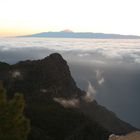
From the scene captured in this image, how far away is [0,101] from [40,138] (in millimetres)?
93286

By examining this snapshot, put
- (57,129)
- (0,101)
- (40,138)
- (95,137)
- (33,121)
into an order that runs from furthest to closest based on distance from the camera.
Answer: (33,121)
(57,129)
(95,137)
(40,138)
(0,101)

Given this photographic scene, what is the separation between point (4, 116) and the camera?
39219 millimetres

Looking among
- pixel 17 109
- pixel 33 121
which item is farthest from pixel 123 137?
pixel 33 121

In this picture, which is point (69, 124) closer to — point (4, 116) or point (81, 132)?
point (81, 132)

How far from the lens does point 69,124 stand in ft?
636

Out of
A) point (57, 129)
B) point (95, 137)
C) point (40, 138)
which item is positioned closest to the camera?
point (40, 138)

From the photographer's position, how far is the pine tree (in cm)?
3916

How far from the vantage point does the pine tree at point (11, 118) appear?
3916 cm

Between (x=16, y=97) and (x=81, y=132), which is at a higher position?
(x=16, y=97)

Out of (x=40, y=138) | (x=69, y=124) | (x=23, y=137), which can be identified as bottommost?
(x=69, y=124)

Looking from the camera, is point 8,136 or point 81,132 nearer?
point 8,136

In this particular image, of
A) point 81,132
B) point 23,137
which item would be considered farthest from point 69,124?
point 23,137

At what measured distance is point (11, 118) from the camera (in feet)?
129

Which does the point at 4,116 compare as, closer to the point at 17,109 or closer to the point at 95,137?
the point at 17,109
